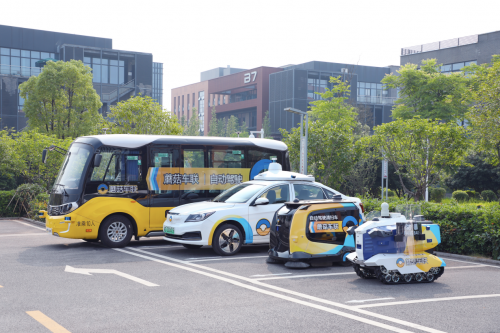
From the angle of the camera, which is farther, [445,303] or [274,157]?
[274,157]

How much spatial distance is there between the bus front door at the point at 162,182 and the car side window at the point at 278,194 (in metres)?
3.06

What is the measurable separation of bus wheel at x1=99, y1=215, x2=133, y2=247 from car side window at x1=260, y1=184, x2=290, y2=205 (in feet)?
12.7

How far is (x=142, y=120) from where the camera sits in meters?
25.1

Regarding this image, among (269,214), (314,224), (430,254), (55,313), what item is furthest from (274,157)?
(55,313)

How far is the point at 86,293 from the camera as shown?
755 cm

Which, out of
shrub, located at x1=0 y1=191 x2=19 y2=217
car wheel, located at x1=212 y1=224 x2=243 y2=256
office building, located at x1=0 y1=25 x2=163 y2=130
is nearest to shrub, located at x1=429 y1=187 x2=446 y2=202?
shrub, located at x1=0 y1=191 x2=19 y2=217

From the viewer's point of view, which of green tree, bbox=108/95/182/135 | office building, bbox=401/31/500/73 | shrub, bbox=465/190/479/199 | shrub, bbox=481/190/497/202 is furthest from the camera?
office building, bbox=401/31/500/73

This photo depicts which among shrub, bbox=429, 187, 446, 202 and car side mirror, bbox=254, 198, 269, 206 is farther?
shrub, bbox=429, 187, 446, 202

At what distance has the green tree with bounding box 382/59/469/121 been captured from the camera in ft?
117

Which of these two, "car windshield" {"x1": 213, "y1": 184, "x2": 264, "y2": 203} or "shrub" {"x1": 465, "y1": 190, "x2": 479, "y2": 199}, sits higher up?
"car windshield" {"x1": 213, "y1": 184, "x2": 264, "y2": 203}

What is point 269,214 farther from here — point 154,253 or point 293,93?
point 293,93

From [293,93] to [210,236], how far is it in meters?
58.1

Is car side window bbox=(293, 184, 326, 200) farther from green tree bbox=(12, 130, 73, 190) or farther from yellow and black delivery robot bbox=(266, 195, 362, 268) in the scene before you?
green tree bbox=(12, 130, 73, 190)

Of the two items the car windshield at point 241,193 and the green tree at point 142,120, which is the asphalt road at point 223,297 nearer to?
the car windshield at point 241,193
